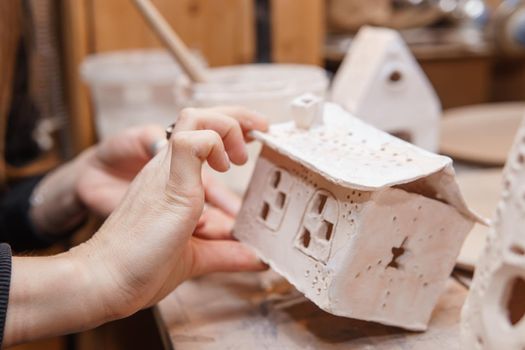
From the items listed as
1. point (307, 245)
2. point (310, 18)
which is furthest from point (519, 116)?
point (307, 245)

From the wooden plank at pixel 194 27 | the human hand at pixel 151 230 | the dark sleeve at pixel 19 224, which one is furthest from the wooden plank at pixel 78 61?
the human hand at pixel 151 230

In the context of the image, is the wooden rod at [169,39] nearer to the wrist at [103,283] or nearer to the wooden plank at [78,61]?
the wrist at [103,283]

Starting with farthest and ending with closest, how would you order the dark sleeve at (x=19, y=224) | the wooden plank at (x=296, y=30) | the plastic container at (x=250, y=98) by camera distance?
the wooden plank at (x=296, y=30) < the dark sleeve at (x=19, y=224) < the plastic container at (x=250, y=98)

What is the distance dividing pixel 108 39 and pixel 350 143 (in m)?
1.07

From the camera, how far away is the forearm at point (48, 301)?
0.61 meters

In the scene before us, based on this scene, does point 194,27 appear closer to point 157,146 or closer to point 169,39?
point 169,39

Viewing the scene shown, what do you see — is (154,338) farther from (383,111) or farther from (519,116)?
(519,116)

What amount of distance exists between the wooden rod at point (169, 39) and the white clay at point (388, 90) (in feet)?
0.81

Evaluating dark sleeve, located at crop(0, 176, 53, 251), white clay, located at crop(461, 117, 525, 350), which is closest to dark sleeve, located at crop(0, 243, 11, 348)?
white clay, located at crop(461, 117, 525, 350)

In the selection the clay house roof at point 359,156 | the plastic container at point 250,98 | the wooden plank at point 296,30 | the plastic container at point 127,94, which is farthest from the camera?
the wooden plank at point 296,30

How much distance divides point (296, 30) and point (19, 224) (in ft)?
2.75

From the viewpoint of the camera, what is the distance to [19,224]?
1.22 metres

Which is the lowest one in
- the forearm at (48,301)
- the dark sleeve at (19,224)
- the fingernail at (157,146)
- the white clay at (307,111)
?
the dark sleeve at (19,224)

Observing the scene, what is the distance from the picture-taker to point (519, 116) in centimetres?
159
